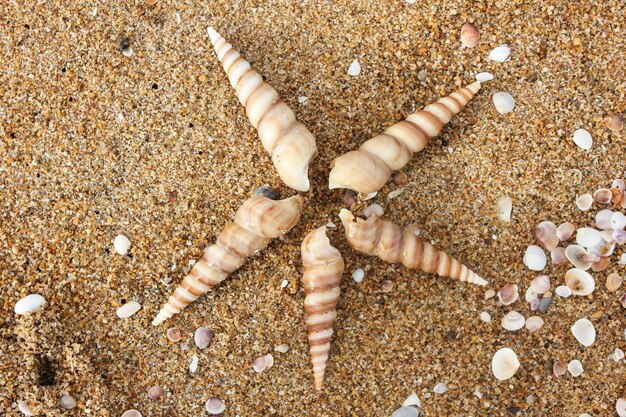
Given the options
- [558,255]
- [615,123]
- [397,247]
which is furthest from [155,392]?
[615,123]

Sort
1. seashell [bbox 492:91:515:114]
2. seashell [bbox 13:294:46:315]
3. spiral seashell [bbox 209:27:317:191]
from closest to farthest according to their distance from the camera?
1. spiral seashell [bbox 209:27:317:191]
2. seashell [bbox 13:294:46:315]
3. seashell [bbox 492:91:515:114]

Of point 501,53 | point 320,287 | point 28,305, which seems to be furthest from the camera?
point 501,53

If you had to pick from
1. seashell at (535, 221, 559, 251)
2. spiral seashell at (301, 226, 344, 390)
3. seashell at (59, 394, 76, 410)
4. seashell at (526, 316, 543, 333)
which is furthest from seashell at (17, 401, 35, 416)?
seashell at (535, 221, 559, 251)

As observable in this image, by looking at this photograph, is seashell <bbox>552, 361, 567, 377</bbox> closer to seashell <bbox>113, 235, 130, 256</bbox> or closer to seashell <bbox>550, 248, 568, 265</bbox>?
seashell <bbox>550, 248, 568, 265</bbox>

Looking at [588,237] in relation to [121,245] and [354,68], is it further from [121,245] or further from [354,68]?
[121,245]

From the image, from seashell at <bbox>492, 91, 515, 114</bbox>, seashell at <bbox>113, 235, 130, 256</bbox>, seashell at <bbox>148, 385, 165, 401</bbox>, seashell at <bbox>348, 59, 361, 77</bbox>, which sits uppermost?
seashell at <bbox>348, 59, 361, 77</bbox>
